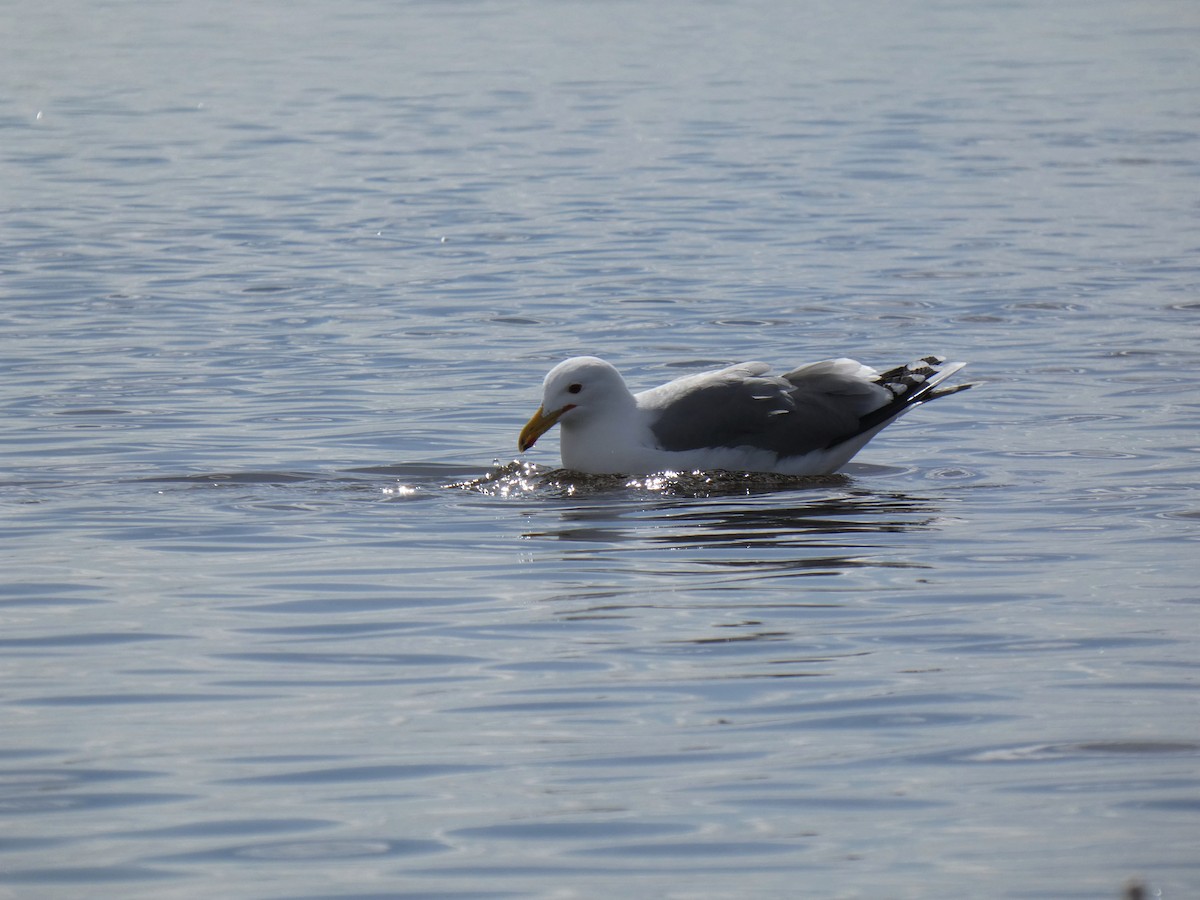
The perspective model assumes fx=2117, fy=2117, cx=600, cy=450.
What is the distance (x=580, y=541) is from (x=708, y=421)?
1.63m

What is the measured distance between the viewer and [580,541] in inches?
384

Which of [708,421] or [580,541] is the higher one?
[708,421]

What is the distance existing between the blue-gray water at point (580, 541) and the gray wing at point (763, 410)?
282 mm

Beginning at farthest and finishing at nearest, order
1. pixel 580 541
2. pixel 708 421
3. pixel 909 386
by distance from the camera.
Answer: pixel 909 386 → pixel 708 421 → pixel 580 541

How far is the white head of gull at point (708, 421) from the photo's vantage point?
11.1m

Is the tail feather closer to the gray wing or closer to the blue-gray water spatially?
the gray wing

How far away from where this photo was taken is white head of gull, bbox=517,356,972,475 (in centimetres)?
1114

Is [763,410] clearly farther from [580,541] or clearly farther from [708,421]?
[580,541]

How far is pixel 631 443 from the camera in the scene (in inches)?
438

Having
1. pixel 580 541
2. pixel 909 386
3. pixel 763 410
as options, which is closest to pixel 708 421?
pixel 763 410

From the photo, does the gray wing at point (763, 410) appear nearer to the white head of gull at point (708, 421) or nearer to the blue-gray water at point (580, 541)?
the white head of gull at point (708, 421)

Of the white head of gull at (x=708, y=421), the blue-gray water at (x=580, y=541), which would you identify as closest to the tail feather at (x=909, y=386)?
the white head of gull at (x=708, y=421)

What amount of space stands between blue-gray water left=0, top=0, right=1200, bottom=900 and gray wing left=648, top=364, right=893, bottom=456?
28 cm

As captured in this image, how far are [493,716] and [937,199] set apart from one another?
16.7 metres
